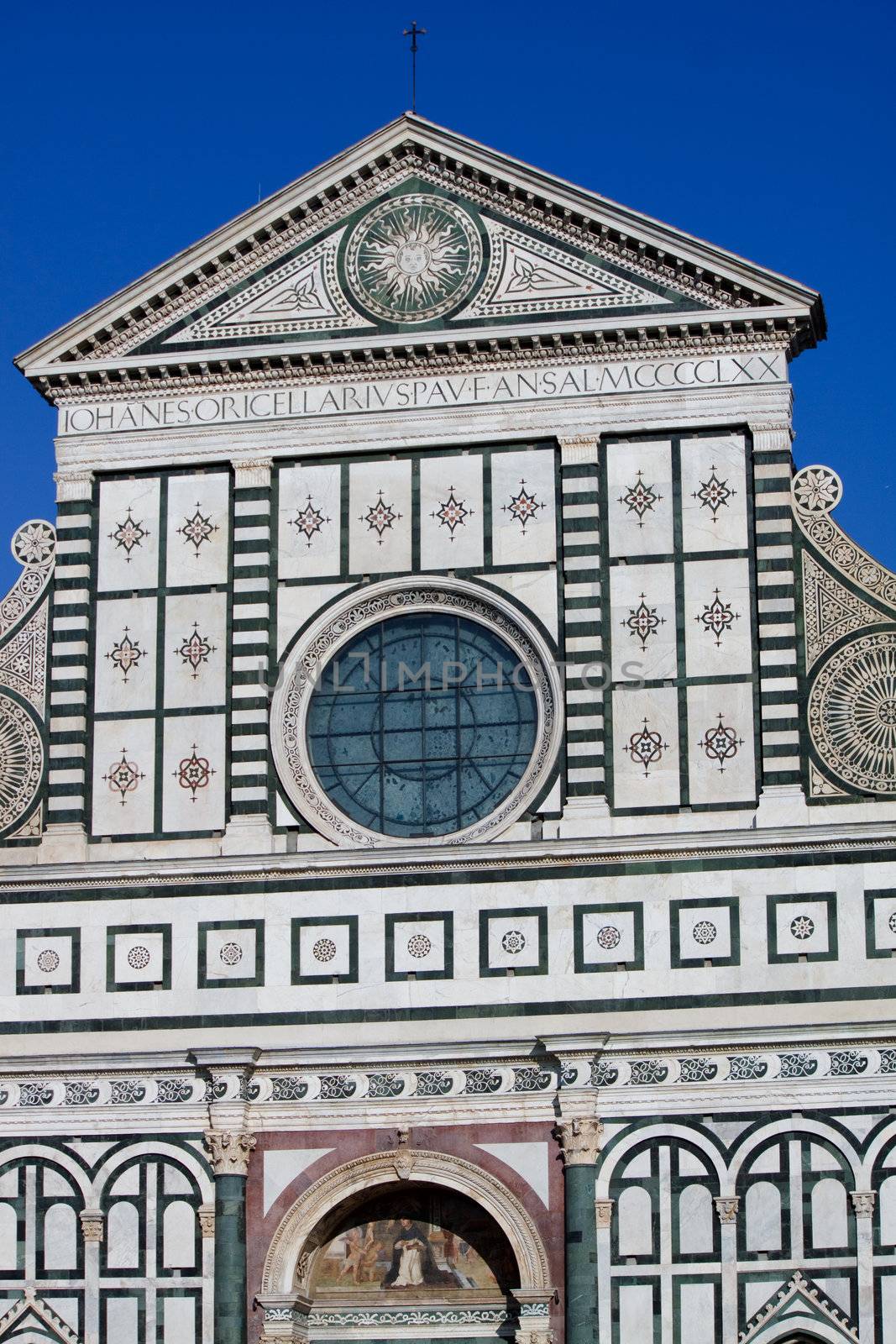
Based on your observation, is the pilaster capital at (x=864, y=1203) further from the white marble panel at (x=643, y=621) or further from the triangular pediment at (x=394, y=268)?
the triangular pediment at (x=394, y=268)

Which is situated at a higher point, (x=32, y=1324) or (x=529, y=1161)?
(x=529, y=1161)

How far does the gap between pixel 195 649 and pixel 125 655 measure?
762 mm

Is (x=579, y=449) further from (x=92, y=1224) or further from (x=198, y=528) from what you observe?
(x=92, y=1224)

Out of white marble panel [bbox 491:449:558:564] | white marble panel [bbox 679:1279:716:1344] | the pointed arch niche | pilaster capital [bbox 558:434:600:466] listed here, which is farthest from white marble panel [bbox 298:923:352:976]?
pilaster capital [bbox 558:434:600:466]

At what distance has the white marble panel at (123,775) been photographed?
95.7ft

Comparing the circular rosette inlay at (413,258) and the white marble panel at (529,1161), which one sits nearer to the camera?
the white marble panel at (529,1161)

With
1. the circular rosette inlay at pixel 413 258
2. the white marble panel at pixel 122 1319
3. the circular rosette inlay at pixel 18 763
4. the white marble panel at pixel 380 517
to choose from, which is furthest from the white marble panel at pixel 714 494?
the white marble panel at pixel 122 1319

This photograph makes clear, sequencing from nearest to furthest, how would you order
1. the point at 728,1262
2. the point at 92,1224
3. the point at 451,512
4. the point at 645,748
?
the point at 728,1262 < the point at 92,1224 < the point at 645,748 < the point at 451,512

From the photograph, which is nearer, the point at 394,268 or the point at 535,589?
the point at 535,589

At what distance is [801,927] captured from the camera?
90.0ft

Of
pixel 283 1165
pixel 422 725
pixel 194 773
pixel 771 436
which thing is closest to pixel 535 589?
pixel 422 725

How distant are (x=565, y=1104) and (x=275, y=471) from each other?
7.65 metres

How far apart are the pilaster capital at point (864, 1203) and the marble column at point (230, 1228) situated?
5964 mm

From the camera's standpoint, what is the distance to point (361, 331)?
30.2m
